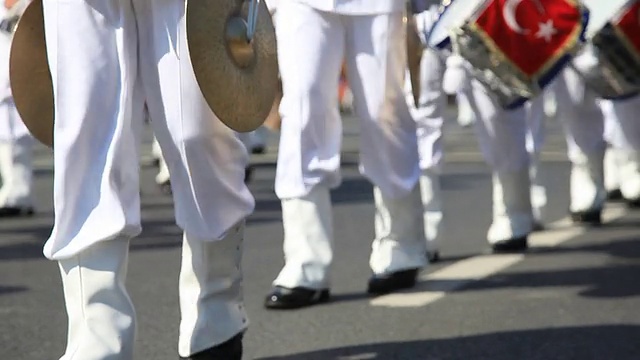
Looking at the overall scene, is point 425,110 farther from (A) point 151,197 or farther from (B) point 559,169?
(B) point 559,169

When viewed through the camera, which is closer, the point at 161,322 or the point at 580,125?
the point at 161,322

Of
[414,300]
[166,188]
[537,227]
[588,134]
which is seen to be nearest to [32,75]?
[414,300]

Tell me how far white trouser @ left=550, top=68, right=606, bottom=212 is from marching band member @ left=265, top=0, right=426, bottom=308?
114 inches

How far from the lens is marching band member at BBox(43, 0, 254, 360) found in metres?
4.29

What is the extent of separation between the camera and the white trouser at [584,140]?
9148 millimetres

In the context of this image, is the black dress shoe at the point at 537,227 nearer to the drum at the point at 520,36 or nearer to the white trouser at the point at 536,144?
the white trouser at the point at 536,144

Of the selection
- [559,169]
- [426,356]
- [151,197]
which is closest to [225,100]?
[426,356]

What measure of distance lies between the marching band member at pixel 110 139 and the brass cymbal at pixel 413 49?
176 cm

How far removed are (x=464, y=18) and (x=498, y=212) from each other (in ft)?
6.63

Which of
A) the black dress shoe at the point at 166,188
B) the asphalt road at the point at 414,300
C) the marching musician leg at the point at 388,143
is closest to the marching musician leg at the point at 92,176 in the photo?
the asphalt road at the point at 414,300

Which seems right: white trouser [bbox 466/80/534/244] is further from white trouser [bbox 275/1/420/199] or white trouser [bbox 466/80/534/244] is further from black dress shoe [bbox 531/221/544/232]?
white trouser [bbox 275/1/420/199]

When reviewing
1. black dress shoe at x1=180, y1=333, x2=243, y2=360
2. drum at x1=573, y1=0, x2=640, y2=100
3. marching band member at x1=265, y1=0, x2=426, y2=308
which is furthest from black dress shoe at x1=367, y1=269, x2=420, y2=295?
black dress shoe at x1=180, y1=333, x2=243, y2=360

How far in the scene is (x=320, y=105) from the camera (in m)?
6.21

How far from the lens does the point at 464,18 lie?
629 cm
